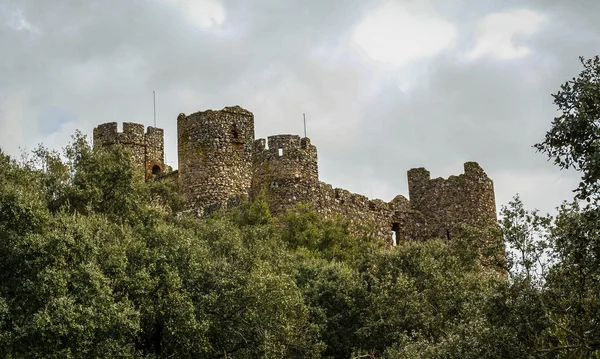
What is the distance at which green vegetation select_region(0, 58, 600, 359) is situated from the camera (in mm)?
17781

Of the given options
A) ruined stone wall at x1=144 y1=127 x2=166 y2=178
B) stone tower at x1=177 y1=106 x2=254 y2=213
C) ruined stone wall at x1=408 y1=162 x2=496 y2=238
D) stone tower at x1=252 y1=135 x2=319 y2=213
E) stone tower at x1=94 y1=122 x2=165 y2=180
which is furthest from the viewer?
ruined stone wall at x1=144 y1=127 x2=166 y2=178

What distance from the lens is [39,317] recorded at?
68.5 feet

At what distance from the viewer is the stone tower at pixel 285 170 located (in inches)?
1449

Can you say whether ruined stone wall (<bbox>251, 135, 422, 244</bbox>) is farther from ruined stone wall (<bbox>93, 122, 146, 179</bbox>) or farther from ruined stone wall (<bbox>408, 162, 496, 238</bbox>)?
ruined stone wall (<bbox>93, 122, 146, 179</bbox>)

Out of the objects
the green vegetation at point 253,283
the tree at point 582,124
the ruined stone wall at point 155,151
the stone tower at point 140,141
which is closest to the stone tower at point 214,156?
the stone tower at point 140,141

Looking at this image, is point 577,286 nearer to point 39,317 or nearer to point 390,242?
point 39,317

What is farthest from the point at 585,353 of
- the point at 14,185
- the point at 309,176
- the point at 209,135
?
the point at 209,135

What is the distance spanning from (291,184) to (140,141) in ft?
31.3

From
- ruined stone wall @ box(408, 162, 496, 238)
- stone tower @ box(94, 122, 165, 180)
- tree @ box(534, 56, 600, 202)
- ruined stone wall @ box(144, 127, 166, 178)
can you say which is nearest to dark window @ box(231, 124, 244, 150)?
stone tower @ box(94, 122, 165, 180)

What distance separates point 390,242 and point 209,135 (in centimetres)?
813

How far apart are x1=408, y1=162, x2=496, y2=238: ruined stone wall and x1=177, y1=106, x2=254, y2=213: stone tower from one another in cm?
679

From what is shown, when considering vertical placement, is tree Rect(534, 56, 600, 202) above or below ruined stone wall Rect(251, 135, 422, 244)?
below

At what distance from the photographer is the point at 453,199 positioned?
39.0 metres

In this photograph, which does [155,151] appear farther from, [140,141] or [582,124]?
[582,124]
